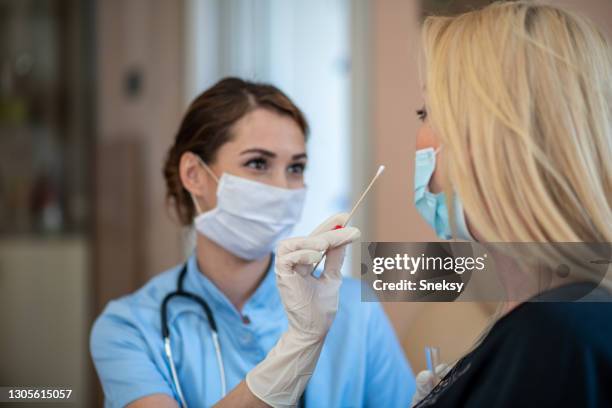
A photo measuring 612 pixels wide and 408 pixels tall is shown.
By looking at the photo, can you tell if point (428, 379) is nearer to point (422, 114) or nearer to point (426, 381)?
point (426, 381)

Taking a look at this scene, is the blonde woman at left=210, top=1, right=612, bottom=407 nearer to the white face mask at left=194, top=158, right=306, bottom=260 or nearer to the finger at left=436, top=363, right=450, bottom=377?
the finger at left=436, top=363, right=450, bottom=377

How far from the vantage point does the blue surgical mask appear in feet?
2.68

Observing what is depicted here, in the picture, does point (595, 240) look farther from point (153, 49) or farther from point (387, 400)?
point (153, 49)

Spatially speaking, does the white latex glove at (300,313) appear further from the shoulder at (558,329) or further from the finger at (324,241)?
the shoulder at (558,329)

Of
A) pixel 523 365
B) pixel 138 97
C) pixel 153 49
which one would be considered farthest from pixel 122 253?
pixel 523 365

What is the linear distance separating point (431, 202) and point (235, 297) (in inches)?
16.1

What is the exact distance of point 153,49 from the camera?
5.41 ft

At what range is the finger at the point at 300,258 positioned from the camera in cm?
80

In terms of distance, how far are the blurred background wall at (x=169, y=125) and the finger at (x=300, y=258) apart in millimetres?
204

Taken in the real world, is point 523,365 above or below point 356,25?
below

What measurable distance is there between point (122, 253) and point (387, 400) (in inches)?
29.1

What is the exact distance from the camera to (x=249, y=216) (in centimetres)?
104

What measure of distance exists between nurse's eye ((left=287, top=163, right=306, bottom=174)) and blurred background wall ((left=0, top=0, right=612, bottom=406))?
0.11 meters

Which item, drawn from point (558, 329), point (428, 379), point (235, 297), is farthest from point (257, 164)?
point (558, 329)
